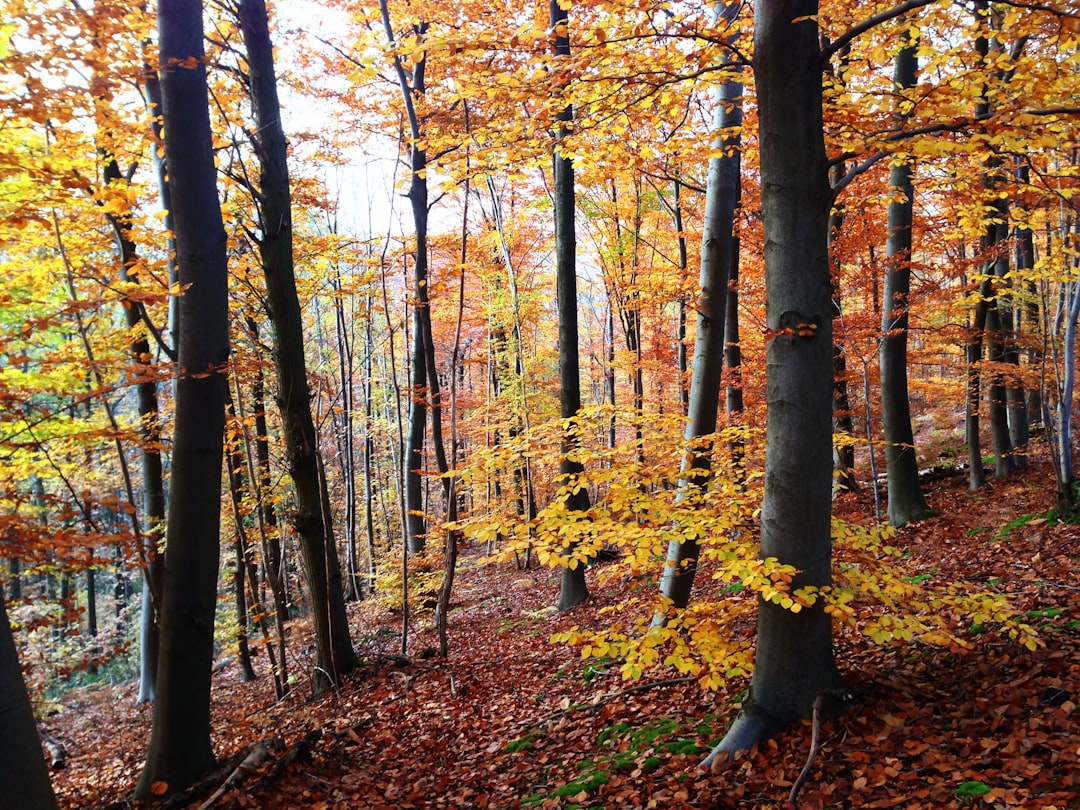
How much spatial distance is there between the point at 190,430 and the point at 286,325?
8.52 ft

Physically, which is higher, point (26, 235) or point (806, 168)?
point (26, 235)

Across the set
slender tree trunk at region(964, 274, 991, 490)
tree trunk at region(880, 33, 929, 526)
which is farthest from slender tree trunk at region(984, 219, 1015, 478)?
tree trunk at region(880, 33, 929, 526)

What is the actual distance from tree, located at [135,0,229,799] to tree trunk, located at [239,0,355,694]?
1945 millimetres

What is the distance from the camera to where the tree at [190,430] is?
4.52m

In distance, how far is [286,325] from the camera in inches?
275

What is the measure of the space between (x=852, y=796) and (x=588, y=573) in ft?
25.6

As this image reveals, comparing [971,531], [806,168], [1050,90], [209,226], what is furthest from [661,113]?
[971,531]

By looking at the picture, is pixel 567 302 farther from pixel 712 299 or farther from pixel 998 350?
pixel 998 350

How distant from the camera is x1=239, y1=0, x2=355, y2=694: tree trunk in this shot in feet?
22.1

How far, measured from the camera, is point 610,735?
190 inches

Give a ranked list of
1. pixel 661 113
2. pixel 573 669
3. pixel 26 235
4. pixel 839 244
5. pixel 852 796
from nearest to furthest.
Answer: pixel 852 796 → pixel 661 113 → pixel 573 669 → pixel 26 235 → pixel 839 244

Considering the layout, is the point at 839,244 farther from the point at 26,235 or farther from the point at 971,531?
the point at 26,235

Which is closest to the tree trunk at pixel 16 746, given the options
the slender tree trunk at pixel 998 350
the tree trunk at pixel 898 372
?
the tree trunk at pixel 898 372

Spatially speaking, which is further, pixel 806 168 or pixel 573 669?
pixel 573 669
